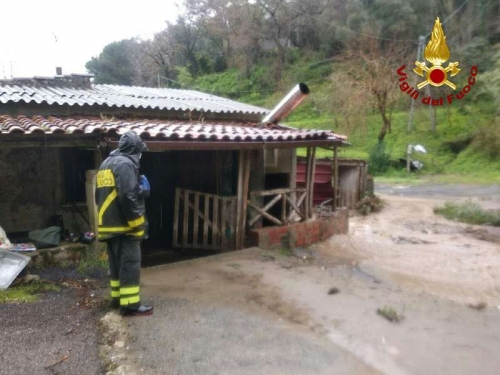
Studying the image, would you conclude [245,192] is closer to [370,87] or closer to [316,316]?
[316,316]

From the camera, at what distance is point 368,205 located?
14945 mm

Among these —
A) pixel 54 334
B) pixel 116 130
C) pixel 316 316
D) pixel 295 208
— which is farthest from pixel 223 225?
pixel 54 334

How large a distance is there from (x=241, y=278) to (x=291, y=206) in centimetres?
322

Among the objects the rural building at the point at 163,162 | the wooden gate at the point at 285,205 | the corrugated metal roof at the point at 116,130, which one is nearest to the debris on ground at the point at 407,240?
the rural building at the point at 163,162

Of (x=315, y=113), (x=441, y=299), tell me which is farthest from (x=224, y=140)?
(x=315, y=113)

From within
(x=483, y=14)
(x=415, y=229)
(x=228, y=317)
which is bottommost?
(x=415, y=229)

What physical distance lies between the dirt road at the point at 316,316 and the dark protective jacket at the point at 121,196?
0.91m

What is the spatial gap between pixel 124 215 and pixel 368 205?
11.8m

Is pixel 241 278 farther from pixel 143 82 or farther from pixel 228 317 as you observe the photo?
→ pixel 143 82

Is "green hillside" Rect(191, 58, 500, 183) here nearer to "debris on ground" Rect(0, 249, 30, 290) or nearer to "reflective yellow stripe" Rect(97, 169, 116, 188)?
"reflective yellow stripe" Rect(97, 169, 116, 188)

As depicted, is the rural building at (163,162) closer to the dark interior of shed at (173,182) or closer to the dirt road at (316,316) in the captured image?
the dark interior of shed at (173,182)

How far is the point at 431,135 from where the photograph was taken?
27.1m

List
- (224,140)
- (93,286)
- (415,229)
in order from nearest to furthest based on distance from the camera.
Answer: (93,286) < (224,140) < (415,229)

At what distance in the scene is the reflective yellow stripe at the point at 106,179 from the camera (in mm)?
4316
